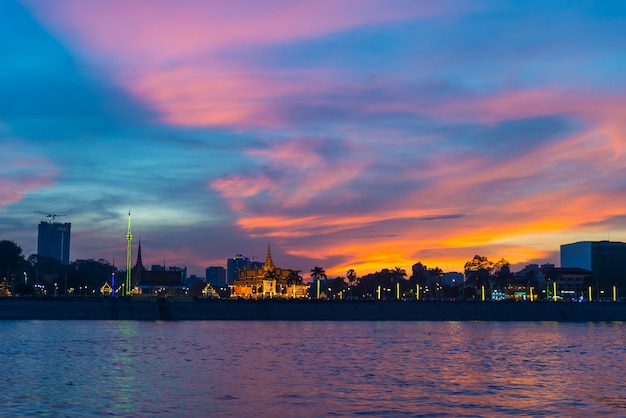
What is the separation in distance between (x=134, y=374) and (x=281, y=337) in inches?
2658

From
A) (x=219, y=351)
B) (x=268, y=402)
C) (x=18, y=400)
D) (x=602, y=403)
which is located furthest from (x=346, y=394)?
(x=219, y=351)

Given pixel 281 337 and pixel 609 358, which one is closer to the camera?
pixel 609 358

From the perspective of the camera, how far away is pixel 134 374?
76000 millimetres

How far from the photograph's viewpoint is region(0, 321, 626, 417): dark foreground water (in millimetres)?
54281

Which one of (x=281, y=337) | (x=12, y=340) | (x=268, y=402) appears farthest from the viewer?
(x=281, y=337)

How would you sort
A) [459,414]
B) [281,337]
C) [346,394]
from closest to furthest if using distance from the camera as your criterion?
[459,414] → [346,394] → [281,337]

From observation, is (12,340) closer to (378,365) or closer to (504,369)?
(378,365)

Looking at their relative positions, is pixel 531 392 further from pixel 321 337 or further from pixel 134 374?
pixel 321 337

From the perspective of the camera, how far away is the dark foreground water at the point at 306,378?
2137 inches

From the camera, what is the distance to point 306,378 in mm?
72250

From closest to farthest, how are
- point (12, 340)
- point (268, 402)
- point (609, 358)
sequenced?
point (268, 402)
point (609, 358)
point (12, 340)

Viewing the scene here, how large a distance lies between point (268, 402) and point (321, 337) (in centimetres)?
8681

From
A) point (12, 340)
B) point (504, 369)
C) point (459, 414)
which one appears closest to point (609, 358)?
point (504, 369)

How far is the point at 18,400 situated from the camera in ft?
188
